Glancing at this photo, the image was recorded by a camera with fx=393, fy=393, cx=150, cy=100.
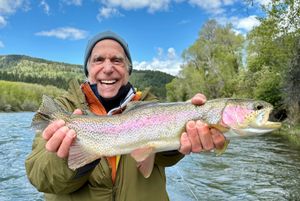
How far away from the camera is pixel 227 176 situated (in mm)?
12688

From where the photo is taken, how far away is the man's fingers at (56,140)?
308 centimetres

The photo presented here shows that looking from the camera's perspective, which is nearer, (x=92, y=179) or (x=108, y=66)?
(x=92, y=179)

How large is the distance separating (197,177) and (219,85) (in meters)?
40.2

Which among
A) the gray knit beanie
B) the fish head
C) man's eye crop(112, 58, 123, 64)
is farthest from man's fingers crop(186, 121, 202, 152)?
the gray knit beanie

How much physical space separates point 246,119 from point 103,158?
128cm

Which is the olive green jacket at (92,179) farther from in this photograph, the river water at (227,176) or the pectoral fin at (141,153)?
the river water at (227,176)

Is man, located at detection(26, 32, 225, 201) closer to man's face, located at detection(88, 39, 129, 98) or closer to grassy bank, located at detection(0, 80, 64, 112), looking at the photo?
man's face, located at detection(88, 39, 129, 98)

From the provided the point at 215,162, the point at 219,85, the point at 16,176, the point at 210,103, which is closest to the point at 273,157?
the point at 215,162

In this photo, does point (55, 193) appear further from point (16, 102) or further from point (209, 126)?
point (16, 102)

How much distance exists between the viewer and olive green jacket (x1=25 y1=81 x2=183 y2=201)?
10.6 feet

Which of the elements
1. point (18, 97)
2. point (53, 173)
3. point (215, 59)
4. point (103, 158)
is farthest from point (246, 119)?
point (18, 97)

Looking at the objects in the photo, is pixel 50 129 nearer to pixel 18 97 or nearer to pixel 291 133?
pixel 291 133

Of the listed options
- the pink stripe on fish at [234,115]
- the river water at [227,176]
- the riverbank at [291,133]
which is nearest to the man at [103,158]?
the pink stripe on fish at [234,115]

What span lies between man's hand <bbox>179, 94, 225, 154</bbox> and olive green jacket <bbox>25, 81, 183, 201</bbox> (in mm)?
333
